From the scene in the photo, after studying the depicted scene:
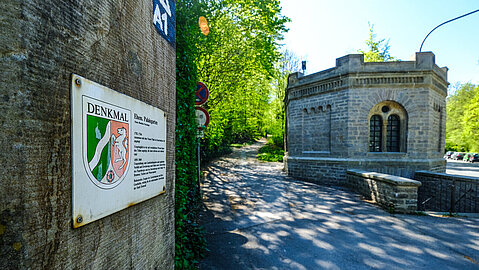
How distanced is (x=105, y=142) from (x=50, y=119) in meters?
0.36

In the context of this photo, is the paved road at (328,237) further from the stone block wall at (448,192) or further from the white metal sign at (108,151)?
the stone block wall at (448,192)

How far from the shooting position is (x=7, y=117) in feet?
3.08

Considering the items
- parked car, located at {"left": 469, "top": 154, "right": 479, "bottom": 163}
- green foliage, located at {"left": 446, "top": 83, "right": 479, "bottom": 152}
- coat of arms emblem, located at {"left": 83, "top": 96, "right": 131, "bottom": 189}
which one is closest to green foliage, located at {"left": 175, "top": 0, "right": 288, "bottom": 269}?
coat of arms emblem, located at {"left": 83, "top": 96, "right": 131, "bottom": 189}

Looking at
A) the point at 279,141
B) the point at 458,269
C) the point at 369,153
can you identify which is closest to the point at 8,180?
the point at 458,269

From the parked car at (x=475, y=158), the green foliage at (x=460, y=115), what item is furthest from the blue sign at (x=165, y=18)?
→ the parked car at (x=475, y=158)

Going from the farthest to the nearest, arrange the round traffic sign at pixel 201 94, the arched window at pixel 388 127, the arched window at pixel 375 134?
the arched window at pixel 375 134 → the arched window at pixel 388 127 → the round traffic sign at pixel 201 94

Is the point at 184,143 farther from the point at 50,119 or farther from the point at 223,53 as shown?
the point at 223,53

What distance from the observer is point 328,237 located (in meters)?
4.50

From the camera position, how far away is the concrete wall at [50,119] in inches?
37.4

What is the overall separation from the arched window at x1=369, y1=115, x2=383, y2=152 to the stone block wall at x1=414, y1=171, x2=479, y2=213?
6.80 feet

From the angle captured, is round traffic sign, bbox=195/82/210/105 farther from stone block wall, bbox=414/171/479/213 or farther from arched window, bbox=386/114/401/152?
arched window, bbox=386/114/401/152

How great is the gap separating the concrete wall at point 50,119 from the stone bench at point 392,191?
7015 millimetres

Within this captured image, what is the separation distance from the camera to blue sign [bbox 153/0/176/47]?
221cm

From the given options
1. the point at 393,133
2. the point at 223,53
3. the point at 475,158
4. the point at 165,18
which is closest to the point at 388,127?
the point at 393,133
